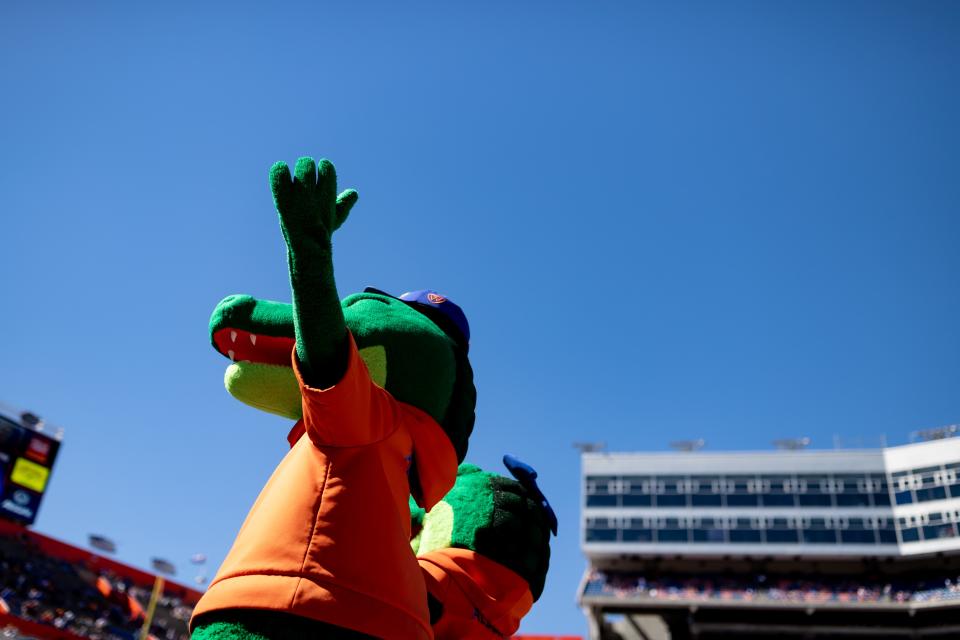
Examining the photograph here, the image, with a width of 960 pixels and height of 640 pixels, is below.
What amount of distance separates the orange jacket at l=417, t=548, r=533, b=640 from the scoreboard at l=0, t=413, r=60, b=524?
75.2 ft

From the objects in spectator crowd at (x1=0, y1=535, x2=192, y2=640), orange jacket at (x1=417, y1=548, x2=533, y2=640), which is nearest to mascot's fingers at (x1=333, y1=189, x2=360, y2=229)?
orange jacket at (x1=417, y1=548, x2=533, y2=640)

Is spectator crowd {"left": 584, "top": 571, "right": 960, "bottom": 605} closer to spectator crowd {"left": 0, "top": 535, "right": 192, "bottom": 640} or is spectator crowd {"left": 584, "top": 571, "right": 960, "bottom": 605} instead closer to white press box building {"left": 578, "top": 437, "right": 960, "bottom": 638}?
white press box building {"left": 578, "top": 437, "right": 960, "bottom": 638}

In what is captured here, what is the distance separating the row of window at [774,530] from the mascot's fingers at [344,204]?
98.6 feet

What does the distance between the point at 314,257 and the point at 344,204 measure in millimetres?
255

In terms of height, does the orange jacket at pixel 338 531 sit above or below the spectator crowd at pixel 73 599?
below

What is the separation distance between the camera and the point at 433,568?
11.6 feet

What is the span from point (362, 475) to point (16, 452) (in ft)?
78.8

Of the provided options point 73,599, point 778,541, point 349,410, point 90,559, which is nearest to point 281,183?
point 349,410

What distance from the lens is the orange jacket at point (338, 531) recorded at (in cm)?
260

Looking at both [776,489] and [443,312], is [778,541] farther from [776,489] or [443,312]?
[443,312]

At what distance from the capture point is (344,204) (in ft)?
9.05

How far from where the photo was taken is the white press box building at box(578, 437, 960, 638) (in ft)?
96.0

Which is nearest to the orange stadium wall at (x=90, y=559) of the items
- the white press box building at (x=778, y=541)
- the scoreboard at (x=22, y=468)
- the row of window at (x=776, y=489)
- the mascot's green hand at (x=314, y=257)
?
the scoreboard at (x=22, y=468)

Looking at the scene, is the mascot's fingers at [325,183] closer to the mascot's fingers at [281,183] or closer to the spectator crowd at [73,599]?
the mascot's fingers at [281,183]
